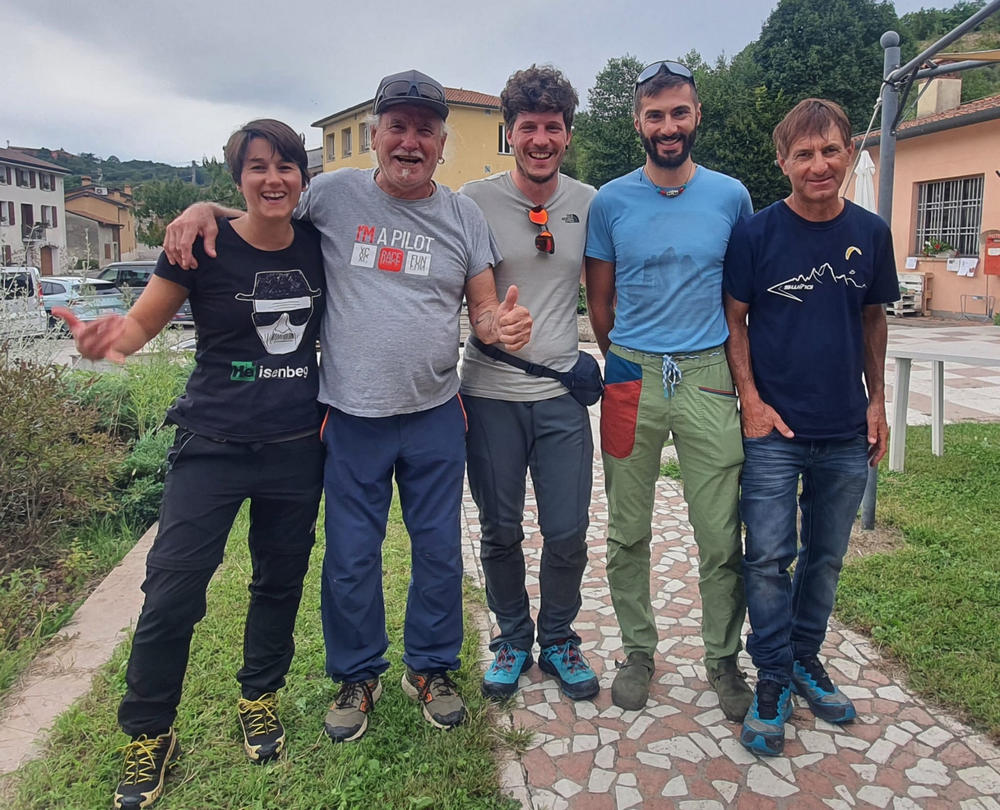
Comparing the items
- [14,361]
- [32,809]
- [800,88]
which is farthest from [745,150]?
[32,809]

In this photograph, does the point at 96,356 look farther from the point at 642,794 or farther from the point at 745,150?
the point at 745,150

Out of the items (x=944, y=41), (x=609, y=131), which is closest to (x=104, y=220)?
(x=609, y=131)

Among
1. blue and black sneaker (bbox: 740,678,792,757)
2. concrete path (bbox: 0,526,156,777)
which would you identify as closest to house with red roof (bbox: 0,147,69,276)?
concrete path (bbox: 0,526,156,777)

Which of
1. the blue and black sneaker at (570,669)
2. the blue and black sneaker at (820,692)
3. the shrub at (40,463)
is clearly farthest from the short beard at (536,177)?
the shrub at (40,463)

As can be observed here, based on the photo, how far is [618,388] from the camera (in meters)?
2.82

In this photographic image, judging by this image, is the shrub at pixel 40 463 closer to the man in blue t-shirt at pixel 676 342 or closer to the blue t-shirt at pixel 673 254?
the man in blue t-shirt at pixel 676 342

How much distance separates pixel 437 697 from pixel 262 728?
601mm

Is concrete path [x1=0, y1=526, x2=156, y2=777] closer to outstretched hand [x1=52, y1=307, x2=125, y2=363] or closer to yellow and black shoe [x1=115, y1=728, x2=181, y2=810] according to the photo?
yellow and black shoe [x1=115, y1=728, x2=181, y2=810]

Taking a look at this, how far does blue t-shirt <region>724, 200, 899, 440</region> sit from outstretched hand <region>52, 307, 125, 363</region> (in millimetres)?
1966

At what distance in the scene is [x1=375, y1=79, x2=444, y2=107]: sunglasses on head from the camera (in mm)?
2494

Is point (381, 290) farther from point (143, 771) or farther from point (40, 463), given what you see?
point (40, 463)

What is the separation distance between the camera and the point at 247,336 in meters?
2.39

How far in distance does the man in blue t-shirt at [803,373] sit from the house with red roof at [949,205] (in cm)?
1514

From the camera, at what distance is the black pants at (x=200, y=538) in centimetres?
232
